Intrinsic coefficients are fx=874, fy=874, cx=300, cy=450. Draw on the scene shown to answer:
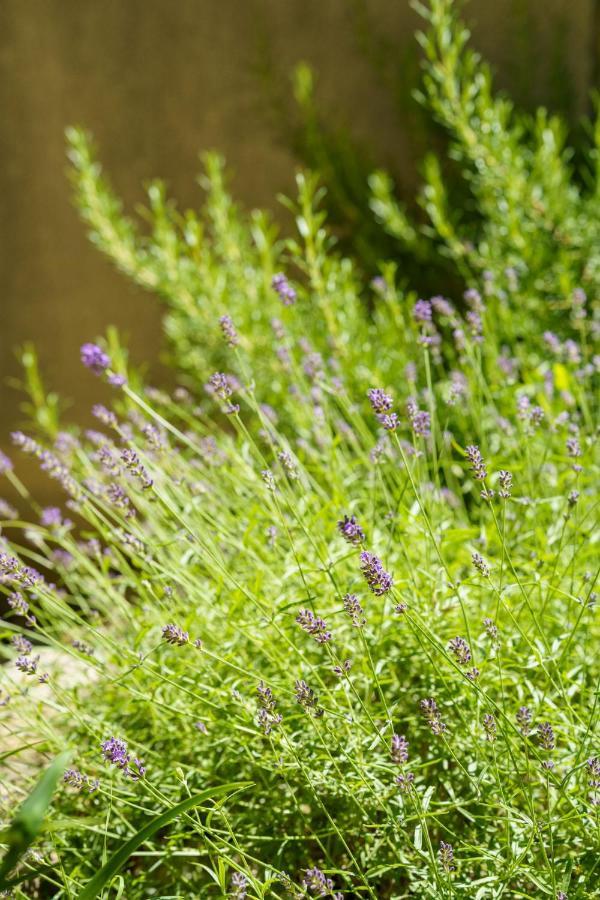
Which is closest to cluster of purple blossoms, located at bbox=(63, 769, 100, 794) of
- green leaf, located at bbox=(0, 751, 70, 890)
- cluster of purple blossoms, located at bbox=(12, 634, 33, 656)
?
cluster of purple blossoms, located at bbox=(12, 634, 33, 656)

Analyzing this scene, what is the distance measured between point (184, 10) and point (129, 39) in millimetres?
319

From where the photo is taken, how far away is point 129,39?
14.4ft

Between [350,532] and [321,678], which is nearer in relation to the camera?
[350,532]

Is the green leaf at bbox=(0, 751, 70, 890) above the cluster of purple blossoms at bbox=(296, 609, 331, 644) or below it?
below

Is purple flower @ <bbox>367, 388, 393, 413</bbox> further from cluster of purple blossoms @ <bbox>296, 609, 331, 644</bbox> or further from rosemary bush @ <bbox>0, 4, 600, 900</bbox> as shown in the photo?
cluster of purple blossoms @ <bbox>296, 609, 331, 644</bbox>

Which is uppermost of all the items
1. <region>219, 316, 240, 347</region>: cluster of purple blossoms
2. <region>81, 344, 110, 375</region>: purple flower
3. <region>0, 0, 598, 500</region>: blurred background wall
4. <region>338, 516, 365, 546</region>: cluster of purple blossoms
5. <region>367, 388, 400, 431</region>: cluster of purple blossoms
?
<region>0, 0, 598, 500</region>: blurred background wall

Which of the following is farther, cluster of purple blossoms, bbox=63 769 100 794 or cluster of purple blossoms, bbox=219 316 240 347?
cluster of purple blossoms, bbox=219 316 240 347

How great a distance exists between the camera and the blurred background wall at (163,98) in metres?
3.78

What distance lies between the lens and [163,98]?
174 inches

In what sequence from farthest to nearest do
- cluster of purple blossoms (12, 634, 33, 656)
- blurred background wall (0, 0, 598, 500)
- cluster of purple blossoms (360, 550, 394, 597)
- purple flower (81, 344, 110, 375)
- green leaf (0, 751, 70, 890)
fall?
1. blurred background wall (0, 0, 598, 500)
2. purple flower (81, 344, 110, 375)
3. cluster of purple blossoms (12, 634, 33, 656)
4. cluster of purple blossoms (360, 550, 394, 597)
5. green leaf (0, 751, 70, 890)

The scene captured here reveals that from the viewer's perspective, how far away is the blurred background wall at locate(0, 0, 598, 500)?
12.4ft

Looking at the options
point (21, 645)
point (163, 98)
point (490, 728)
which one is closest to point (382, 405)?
point (490, 728)

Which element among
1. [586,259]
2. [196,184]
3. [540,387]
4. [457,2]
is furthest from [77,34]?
[540,387]

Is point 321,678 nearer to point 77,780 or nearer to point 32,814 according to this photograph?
point 77,780
